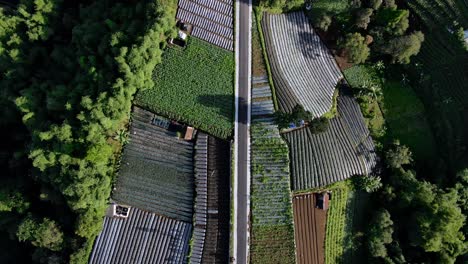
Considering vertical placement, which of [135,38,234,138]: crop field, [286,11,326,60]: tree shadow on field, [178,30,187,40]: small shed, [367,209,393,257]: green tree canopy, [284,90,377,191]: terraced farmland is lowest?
[367,209,393,257]: green tree canopy

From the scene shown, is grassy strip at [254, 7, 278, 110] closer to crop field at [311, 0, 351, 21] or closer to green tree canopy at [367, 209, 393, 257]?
crop field at [311, 0, 351, 21]

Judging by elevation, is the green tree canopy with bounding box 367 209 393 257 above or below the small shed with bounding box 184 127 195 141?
below

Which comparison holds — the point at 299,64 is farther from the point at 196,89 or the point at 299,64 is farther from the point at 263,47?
the point at 196,89

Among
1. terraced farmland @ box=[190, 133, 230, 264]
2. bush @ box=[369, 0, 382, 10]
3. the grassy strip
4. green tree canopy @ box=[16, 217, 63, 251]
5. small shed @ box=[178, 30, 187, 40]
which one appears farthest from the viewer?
bush @ box=[369, 0, 382, 10]

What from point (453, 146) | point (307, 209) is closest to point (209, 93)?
point (307, 209)

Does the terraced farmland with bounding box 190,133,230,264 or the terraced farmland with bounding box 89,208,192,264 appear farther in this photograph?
the terraced farmland with bounding box 89,208,192,264

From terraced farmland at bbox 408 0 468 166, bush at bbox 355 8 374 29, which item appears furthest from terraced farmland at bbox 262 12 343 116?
terraced farmland at bbox 408 0 468 166

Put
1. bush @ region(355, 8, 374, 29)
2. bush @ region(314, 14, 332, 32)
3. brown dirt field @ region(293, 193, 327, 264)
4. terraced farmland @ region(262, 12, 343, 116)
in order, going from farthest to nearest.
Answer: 1. bush @ region(314, 14, 332, 32)
2. bush @ region(355, 8, 374, 29)
3. terraced farmland @ region(262, 12, 343, 116)
4. brown dirt field @ region(293, 193, 327, 264)
